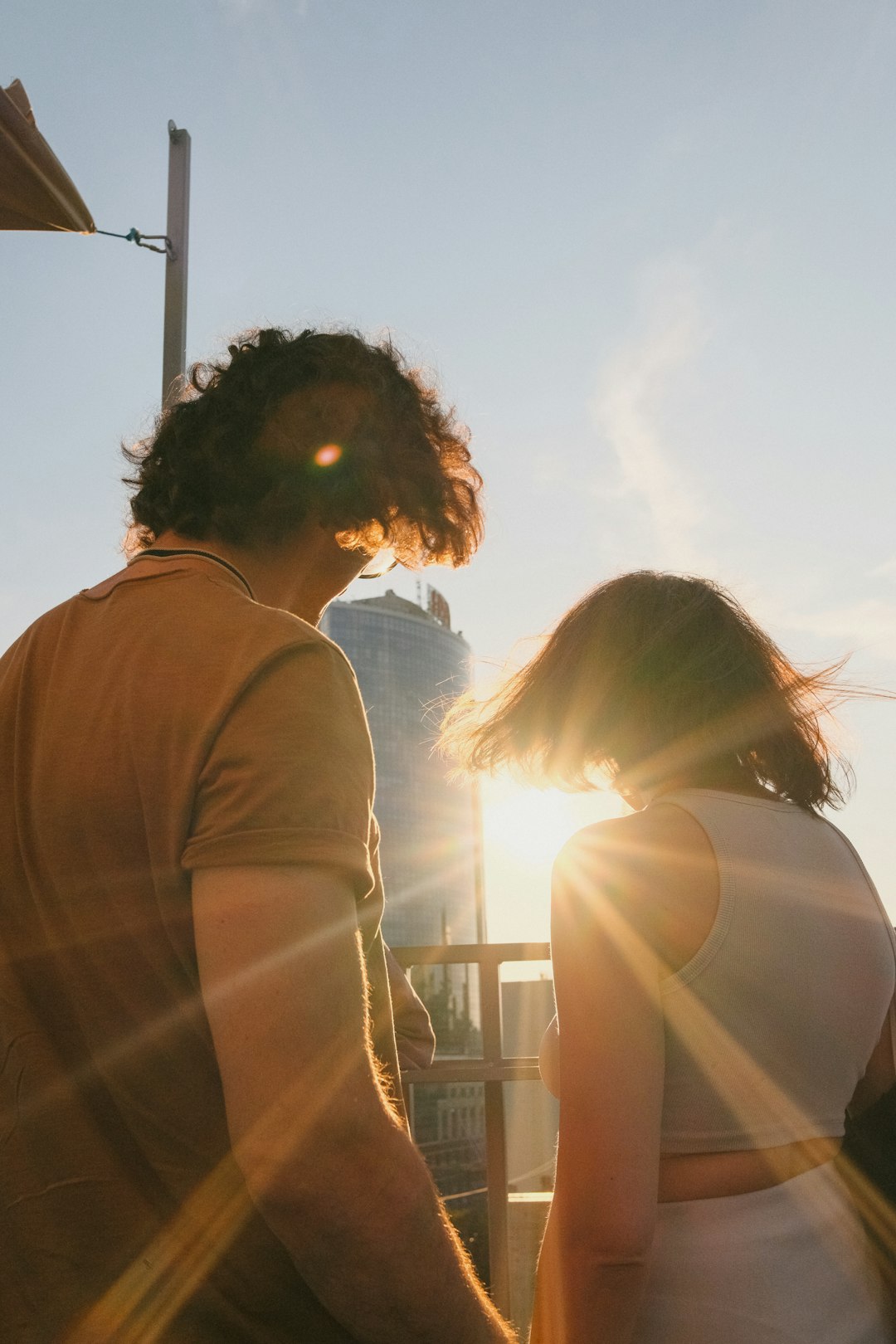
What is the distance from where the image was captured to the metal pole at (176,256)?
3826mm

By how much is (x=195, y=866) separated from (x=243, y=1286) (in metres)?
0.44

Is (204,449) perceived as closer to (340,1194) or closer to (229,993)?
(229,993)

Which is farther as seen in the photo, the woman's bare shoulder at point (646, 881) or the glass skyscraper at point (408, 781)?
the glass skyscraper at point (408, 781)

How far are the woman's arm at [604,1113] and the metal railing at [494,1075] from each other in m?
1.23

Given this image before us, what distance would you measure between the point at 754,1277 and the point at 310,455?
4.38 ft

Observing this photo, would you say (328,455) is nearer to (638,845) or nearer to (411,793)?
(638,845)

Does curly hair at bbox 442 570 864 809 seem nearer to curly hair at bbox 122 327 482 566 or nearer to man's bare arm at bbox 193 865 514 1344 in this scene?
curly hair at bbox 122 327 482 566

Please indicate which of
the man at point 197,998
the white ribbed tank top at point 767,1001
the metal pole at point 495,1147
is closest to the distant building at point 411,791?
the metal pole at point 495,1147

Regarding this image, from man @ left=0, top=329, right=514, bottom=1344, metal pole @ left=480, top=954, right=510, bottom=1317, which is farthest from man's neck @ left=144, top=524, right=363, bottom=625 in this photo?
metal pole @ left=480, top=954, right=510, bottom=1317

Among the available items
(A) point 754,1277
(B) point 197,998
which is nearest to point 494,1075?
→ (A) point 754,1277

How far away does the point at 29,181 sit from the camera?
9.88 ft

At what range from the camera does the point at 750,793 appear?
1606 millimetres

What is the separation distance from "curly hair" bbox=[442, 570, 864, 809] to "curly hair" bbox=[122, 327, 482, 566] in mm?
302

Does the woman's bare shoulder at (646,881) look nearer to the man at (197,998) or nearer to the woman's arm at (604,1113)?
the woman's arm at (604,1113)
